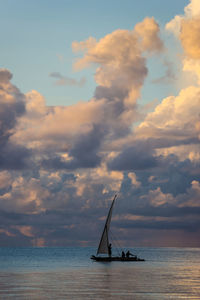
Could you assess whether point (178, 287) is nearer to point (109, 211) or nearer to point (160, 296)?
point (160, 296)

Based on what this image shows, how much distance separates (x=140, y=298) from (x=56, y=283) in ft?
70.1

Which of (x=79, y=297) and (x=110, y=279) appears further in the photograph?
(x=110, y=279)

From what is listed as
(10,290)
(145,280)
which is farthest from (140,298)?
(145,280)

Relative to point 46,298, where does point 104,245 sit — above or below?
above

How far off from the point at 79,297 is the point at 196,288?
61.3 ft

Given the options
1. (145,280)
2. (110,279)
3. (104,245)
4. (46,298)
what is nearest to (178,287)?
(145,280)

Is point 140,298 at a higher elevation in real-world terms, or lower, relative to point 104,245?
lower

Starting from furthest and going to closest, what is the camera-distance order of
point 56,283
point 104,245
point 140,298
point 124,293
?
1. point 104,245
2. point 56,283
3. point 124,293
4. point 140,298

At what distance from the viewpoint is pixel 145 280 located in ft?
260

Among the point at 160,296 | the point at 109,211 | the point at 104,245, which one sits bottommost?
the point at 160,296

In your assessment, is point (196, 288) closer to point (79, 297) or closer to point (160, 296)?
point (160, 296)

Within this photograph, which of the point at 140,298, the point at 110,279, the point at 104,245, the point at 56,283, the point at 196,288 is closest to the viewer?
the point at 140,298

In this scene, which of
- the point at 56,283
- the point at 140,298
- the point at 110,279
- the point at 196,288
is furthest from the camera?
the point at 110,279

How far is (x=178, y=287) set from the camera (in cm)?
6925
